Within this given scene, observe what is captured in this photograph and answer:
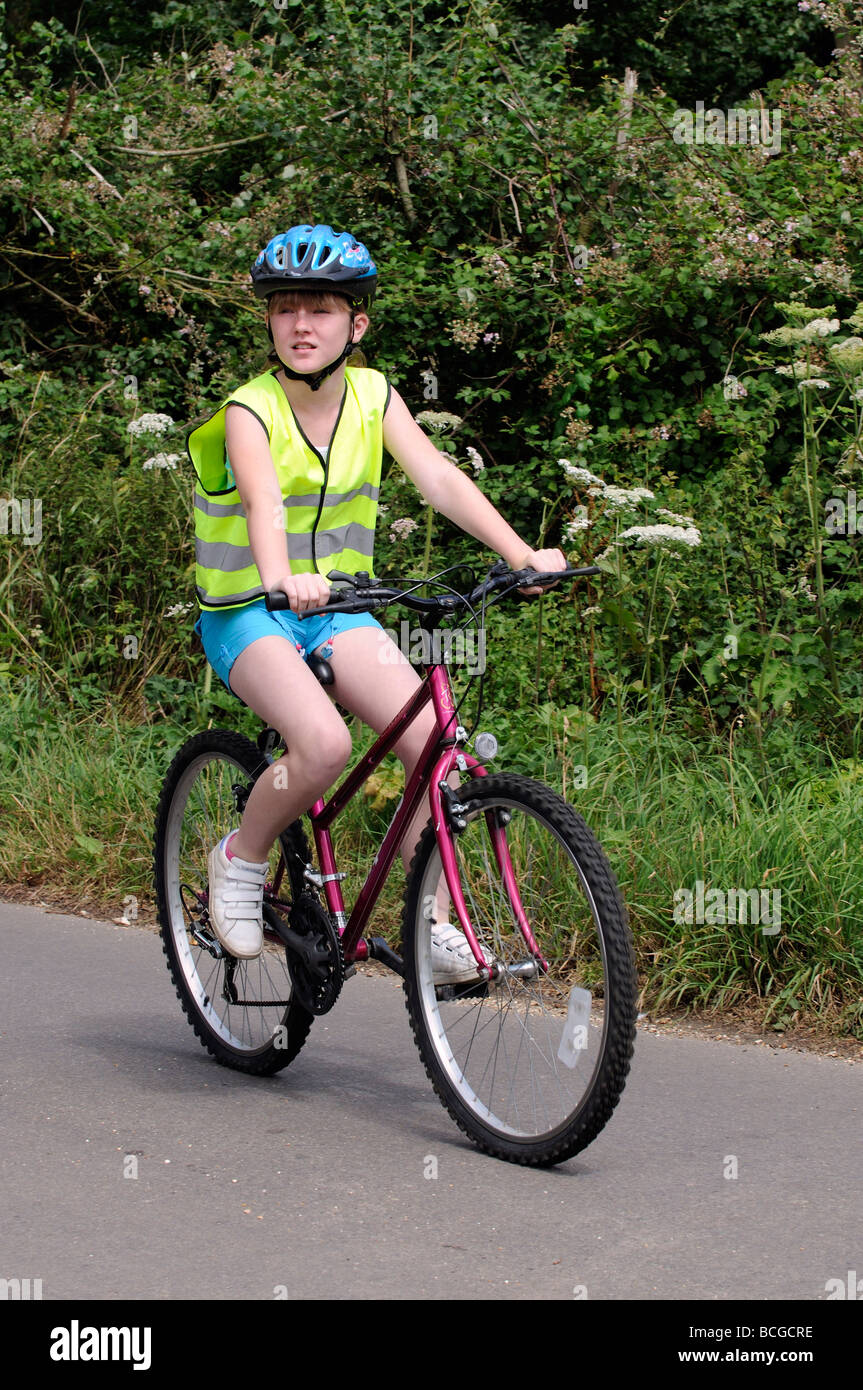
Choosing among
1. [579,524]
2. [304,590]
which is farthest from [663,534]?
[304,590]

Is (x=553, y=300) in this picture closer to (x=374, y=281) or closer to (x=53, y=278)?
(x=53, y=278)

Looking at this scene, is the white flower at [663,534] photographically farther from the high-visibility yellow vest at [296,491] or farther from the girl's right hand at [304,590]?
the girl's right hand at [304,590]

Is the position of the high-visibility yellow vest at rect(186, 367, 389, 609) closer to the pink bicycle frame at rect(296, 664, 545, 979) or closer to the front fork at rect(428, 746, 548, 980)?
the pink bicycle frame at rect(296, 664, 545, 979)

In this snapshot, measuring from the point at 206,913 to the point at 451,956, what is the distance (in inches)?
42.7

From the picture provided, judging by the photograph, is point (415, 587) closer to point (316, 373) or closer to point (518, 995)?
point (316, 373)

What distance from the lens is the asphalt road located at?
3400 mm

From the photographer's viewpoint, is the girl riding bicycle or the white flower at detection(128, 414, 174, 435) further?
the white flower at detection(128, 414, 174, 435)

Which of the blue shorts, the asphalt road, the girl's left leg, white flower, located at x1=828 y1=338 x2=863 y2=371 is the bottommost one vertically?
the asphalt road

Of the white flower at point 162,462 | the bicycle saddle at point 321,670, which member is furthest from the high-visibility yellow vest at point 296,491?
the white flower at point 162,462

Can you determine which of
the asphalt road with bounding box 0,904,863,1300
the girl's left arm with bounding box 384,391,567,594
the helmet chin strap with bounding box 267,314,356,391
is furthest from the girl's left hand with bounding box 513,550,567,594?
the asphalt road with bounding box 0,904,863,1300

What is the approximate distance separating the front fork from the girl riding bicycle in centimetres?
13

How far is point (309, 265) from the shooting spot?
4.27 metres

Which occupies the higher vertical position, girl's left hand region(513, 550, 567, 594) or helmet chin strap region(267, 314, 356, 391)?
helmet chin strap region(267, 314, 356, 391)

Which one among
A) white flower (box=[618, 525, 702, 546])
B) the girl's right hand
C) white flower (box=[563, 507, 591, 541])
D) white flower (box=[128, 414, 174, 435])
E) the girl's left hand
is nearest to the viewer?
the girl's right hand
